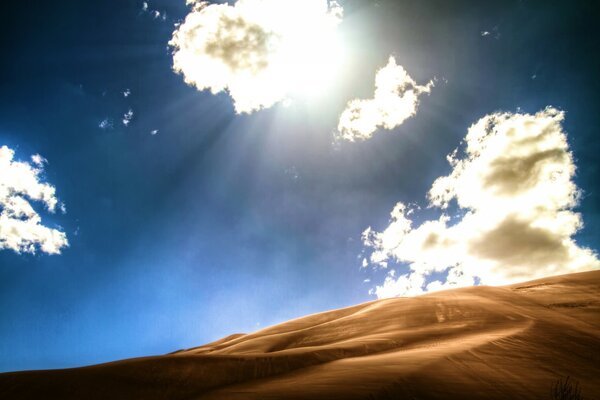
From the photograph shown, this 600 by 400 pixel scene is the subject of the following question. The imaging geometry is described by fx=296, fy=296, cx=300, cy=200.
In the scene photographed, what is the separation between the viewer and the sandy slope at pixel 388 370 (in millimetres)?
5105

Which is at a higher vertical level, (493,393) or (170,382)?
(170,382)

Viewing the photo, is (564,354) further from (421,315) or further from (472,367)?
(421,315)

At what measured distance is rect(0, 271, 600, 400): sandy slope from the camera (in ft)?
16.8

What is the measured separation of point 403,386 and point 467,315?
851 centimetres

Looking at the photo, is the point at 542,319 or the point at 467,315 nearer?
the point at 542,319

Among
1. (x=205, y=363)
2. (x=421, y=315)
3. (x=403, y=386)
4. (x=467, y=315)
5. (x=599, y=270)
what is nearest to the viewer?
(x=403, y=386)

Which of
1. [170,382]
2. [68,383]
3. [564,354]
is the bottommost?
[564,354]

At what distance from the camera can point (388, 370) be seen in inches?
221

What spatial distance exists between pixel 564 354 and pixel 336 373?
19.7ft

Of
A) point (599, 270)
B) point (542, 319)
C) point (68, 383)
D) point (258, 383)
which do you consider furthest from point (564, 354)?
point (599, 270)

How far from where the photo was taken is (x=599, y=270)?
1911 cm

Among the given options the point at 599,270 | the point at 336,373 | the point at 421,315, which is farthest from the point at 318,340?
the point at 599,270

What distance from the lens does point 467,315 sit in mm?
11734

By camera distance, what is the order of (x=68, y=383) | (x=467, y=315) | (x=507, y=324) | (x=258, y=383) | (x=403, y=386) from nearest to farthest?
(x=403, y=386), (x=68, y=383), (x=258, y=383), (x=507, y=324), (x=467, y=315)
